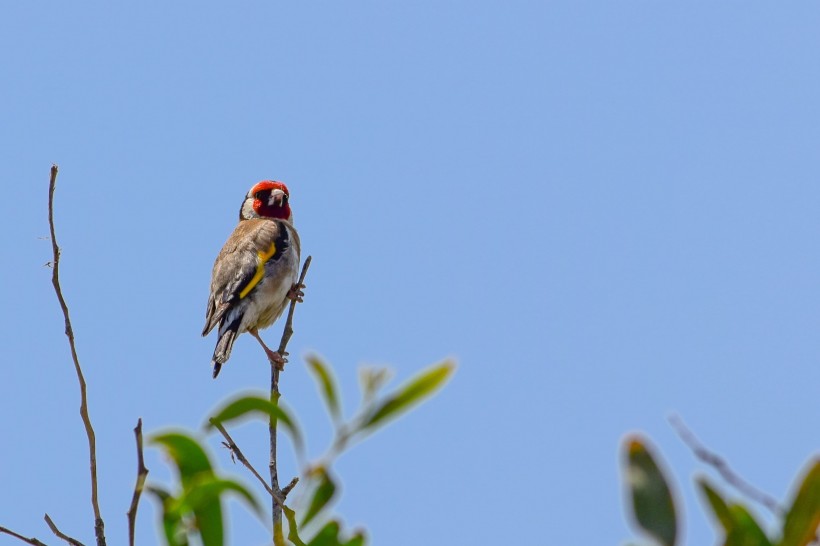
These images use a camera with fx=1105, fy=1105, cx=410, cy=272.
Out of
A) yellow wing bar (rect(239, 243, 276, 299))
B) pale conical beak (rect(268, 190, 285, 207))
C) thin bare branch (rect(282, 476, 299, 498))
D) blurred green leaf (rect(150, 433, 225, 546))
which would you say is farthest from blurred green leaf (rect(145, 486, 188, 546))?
pale conical beak (rect(268, 190, 285, 207))

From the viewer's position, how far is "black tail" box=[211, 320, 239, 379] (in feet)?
30.4

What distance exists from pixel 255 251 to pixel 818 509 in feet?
30.7

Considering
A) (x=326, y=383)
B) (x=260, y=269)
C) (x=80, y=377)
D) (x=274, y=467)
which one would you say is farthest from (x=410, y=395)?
(x=260, y=269)

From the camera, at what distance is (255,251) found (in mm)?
10227

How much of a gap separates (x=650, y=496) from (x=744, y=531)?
4.3 inches

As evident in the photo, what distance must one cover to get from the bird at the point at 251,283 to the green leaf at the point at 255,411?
793cm

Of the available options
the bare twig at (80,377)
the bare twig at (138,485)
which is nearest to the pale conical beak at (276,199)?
the bare twig at (80,377)

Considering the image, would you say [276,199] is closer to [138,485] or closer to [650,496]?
[138,485]

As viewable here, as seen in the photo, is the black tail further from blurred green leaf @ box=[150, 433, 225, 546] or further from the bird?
blurred green leaf @ box=[150, 433, 225, 546]

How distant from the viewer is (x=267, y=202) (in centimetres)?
1229

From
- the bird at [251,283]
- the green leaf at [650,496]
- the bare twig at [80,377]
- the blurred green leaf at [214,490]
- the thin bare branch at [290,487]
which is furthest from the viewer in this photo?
the bird at [251,283]

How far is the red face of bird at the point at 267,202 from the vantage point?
12234 mm

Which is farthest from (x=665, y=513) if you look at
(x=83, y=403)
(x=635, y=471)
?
(x=83, y=403)

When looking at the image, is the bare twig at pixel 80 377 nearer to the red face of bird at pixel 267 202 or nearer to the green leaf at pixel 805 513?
the green leaf at pixel 805 513
